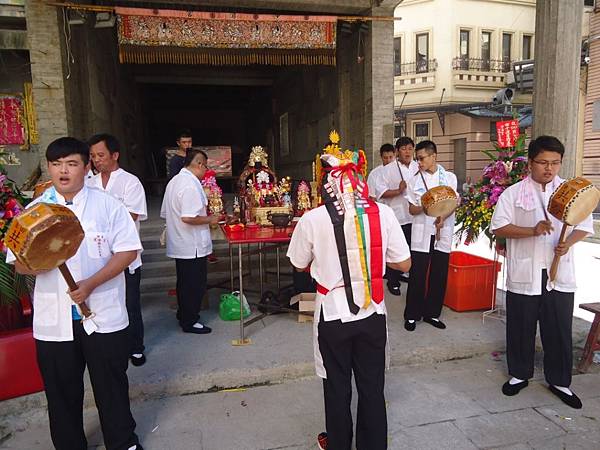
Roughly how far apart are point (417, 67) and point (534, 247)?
18324mm

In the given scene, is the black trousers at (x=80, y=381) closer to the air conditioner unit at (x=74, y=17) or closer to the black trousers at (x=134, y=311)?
the black trousers at (x=134, y=311)

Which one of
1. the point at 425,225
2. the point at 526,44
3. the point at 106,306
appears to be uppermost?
the point at 526,44

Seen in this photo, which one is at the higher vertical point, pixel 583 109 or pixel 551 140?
pixel 583 109

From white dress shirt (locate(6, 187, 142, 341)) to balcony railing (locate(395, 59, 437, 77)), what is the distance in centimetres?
1945

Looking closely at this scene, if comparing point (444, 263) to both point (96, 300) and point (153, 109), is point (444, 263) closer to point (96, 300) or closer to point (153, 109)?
point (96, 300)

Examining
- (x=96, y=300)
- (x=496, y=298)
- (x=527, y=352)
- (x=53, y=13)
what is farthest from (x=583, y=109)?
(x=96, y=300)

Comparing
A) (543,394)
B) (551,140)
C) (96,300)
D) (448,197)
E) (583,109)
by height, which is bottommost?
(543,394)

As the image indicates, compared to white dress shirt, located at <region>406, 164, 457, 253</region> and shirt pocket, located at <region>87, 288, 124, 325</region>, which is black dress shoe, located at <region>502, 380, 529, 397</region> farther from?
shirt pocket, located at <region>87, 288, 124, 325</region>

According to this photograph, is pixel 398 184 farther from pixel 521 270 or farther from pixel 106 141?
pixel 106 141

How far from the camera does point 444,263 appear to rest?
4.46 metres

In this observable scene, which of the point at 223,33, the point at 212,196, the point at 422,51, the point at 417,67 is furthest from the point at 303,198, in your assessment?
the point at 422,51

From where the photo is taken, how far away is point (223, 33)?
6672 mm

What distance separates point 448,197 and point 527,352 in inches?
55.6

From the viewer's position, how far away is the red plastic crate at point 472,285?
4.88m
